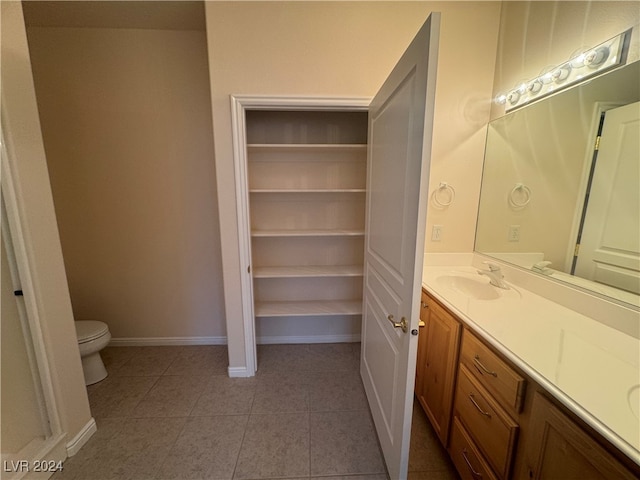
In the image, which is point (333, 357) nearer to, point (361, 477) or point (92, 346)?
point (361, 477)

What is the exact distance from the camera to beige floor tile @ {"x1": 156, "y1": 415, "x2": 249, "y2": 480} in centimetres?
131

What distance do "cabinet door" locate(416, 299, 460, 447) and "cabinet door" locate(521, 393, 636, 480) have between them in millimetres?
419

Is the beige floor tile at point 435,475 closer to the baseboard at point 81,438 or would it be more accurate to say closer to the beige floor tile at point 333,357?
the beige floor tile at point 333,357

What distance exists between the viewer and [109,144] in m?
2.07

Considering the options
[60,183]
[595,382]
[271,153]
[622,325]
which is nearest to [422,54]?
[595,382]

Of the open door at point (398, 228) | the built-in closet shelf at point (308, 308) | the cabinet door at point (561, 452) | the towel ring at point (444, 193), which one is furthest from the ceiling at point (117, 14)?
the cabinet door at point (561, 452)

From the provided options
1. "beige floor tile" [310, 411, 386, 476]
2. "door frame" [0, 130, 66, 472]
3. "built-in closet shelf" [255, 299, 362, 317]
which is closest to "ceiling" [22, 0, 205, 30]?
"door frame" [0, 130, 66, 472]

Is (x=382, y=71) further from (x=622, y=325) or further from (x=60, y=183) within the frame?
(x=60, y=183)

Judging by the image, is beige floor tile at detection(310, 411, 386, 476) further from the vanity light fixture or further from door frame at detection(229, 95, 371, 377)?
the vanity light fixture

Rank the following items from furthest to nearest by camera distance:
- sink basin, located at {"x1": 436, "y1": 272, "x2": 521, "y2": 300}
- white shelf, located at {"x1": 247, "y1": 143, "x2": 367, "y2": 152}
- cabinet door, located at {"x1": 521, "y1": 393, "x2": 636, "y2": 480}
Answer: white shelf, located at {"x1": 247, "y1": 143, "x2": 367, "y2": 152}, sink basin, located at {"x1": 436, "y1": 272, "x2": 521, "y2": 300}, cabinet door, located at {"x1": 521, "y1": 393, "x2": 636, "y2": 480}

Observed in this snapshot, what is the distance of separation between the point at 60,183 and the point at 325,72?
92.3 inches

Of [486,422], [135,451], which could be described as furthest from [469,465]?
[135,451]

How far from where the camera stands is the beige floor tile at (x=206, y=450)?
4.30ft

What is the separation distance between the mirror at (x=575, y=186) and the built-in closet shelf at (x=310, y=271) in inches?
42.2
